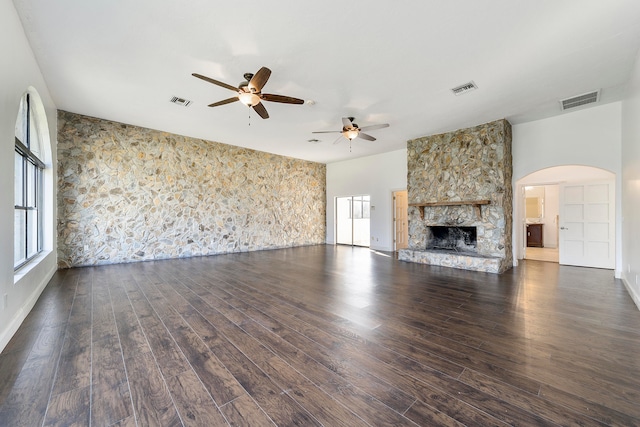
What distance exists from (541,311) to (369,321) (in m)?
2.09

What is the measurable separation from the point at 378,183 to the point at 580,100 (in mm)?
4794

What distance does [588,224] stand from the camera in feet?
18.2

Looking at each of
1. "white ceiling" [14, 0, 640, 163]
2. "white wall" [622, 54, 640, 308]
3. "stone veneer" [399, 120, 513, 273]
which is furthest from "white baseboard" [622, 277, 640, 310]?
"white ceiling" [14, 0, 640, 163]

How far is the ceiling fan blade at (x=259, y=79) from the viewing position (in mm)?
3044

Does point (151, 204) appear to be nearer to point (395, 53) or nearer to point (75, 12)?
point (75, 12)

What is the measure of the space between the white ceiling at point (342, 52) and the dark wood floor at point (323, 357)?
10.0 feet

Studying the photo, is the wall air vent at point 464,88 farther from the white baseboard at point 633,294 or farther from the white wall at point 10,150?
the white wall at point 10,150

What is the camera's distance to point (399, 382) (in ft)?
5.77

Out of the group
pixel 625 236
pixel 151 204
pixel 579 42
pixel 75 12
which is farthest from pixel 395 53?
pixel 151 204

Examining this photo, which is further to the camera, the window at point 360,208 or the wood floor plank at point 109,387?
the window at point 360,208

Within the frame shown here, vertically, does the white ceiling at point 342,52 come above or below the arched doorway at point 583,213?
above

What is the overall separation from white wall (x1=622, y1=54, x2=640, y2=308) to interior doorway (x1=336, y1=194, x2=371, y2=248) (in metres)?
6.68

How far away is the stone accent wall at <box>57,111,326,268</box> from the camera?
526 cm

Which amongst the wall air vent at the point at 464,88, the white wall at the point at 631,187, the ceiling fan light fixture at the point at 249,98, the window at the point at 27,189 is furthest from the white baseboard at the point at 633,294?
the window at the point at 27,189
